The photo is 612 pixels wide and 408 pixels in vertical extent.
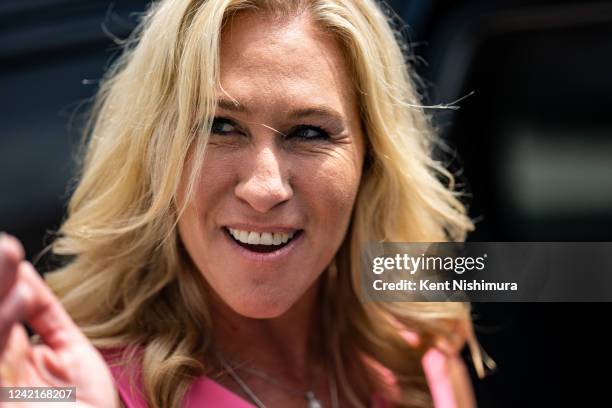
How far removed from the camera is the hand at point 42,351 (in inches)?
40.2

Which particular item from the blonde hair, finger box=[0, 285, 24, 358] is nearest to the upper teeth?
the blonde hair

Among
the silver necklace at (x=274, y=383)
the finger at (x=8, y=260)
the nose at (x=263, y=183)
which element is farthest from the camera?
the silver necklace at (x=274, y=383)

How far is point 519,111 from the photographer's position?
78.9 inches

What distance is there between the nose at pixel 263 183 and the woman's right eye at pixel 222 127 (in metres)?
0.06

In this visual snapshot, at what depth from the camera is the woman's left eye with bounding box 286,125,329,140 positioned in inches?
56.3

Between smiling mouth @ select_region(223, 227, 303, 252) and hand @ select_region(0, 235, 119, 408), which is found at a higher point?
smiling mouth @ select_region(223, 227, 303, 252)

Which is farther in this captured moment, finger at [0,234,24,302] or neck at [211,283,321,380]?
neck at [211,283,321,380]

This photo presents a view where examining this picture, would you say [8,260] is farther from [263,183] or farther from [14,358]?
[263,183]

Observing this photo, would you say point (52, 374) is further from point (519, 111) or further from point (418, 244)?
point (519, 111)

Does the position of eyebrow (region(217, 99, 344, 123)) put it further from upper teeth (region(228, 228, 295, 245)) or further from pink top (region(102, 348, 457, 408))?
pink top (region(102, 348, 457, 408))

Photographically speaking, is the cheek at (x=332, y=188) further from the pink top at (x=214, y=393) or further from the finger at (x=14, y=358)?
the finger at (x=14, y=358)

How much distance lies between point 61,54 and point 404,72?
72 cm

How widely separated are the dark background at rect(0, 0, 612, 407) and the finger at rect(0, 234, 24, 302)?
30.5 inches

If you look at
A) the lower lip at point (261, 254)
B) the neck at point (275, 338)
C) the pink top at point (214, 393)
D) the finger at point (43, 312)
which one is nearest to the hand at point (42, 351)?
the finger at point (43, 312)
